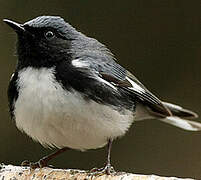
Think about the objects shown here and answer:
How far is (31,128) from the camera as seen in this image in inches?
138

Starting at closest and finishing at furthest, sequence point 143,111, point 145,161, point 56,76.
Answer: point 56,76
point 143,111
point 145,161

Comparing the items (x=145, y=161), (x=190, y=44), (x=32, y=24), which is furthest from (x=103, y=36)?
(x=32, y=24)

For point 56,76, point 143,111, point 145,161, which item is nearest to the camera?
point 56,76

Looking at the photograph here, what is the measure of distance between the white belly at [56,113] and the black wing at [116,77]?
168 millimetres

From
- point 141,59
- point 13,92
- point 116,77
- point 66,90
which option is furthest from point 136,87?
point 141,59

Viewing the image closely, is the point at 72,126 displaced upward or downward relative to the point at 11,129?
upward

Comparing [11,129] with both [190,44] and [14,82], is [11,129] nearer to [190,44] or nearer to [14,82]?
→ [190,44]

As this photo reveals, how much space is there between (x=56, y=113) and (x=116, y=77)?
Answer: 1.45 feet

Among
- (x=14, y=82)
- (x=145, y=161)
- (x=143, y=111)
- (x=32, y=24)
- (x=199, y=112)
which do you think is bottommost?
(x=145, y=161)

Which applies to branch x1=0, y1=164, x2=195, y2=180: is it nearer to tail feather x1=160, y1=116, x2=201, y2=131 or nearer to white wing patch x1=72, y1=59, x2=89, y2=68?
white wing patch x1=72, y1=59, x2=89, y2=68

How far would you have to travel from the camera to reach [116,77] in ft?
12.1

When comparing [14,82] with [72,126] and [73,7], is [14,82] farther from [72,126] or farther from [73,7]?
[73,7]

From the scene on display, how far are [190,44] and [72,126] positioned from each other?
2255mm

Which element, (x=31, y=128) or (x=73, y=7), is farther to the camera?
(x=73, y=7)
